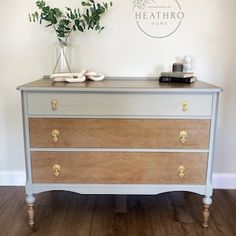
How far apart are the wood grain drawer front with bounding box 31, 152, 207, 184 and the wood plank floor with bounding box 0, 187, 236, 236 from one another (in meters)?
0.33

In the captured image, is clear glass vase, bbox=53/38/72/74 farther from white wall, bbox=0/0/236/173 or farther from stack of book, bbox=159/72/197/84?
stack of book, bbox=159/72/197/84

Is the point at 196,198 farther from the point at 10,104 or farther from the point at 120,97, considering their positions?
the point at 10,104

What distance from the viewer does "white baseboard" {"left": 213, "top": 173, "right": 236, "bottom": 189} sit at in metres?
2.37

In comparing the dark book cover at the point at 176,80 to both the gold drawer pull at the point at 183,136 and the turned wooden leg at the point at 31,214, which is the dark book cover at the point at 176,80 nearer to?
the gold drawer pull at the point at 183,136

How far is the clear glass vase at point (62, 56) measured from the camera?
6.95 ft

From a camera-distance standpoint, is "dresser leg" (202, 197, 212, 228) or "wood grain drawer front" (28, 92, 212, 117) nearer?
"wood grain drawer front" (28, 92, 212, 117)

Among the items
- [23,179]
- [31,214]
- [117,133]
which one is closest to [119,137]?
[117,133]

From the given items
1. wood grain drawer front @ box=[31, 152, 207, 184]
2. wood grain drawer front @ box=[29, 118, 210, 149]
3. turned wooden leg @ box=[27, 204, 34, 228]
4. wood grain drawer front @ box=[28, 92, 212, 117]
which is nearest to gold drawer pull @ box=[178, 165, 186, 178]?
wood grain drawer front @ box=[31, 152, 207, 184]

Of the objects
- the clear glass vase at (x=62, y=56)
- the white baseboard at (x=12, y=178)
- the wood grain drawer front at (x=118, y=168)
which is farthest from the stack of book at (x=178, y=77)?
the white baseboard at (x=12, y=178)

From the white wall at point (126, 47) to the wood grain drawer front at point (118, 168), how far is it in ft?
2.45

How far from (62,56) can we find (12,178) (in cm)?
112

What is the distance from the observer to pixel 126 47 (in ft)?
7.09

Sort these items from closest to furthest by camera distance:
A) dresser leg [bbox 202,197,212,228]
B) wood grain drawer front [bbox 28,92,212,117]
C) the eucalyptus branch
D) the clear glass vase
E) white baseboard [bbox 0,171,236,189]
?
1. wood grain drawer front [bbox 28,92,212,117]
2. dresser leg [bbox 202,197,212,228]
3. the eucalyptus branch
4. the clear glass vase
5. white baseboard [bbox 0,171,236,189]

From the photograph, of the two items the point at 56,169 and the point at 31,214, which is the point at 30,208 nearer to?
the point at 31,214
